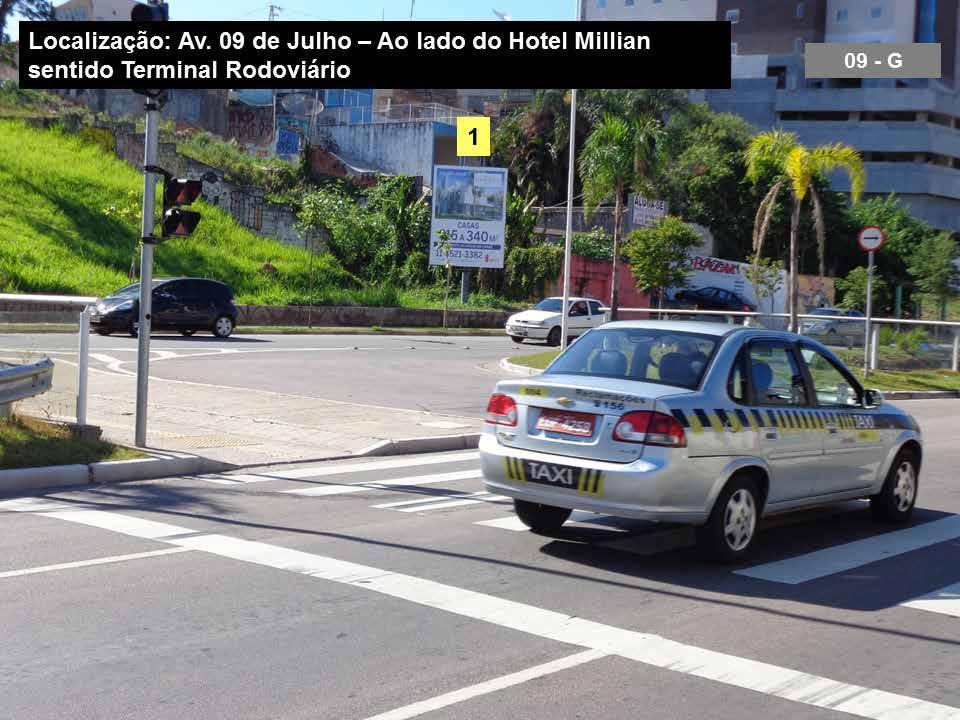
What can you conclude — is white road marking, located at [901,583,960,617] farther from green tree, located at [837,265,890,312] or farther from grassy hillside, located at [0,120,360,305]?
green tree, located at [837,265,890,312]

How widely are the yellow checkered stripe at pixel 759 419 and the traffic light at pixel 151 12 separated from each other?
7.37 metres

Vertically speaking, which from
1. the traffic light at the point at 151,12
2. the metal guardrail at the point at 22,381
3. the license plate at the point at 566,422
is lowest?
the metal guardrail at the point at 22,381

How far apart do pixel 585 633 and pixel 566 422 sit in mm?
2021

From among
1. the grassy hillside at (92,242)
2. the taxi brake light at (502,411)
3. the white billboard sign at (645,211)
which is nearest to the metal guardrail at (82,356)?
the taxi brake light at (502,411)

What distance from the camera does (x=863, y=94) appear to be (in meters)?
80.2

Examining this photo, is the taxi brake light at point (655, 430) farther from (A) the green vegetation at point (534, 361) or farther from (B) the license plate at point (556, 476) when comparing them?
(A) the green vegetation at point (534, 361)

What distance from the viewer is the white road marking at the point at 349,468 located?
37.2 feet

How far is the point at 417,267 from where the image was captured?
52750 mm

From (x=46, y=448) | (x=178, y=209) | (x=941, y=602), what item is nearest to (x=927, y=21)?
(x=178, y=209)

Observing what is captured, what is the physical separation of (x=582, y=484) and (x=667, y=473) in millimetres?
599

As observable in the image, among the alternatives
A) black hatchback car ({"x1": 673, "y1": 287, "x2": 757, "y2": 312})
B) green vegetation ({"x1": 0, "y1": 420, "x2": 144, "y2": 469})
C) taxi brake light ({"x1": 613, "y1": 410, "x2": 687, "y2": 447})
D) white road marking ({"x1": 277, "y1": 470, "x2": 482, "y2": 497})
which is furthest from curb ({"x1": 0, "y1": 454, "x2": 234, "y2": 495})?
black hatchback car ({"x1": 673, "y1": 287, "x2": 757, "y2": 312})

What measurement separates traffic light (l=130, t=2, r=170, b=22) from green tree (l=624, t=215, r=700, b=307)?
30090 mm

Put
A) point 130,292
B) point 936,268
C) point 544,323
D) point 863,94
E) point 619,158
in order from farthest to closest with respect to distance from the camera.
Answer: point 863,94
point 936,268
point 544,323
point 619,158
point 130,292

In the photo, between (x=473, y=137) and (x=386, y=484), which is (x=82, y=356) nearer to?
(x=386, y=484)
